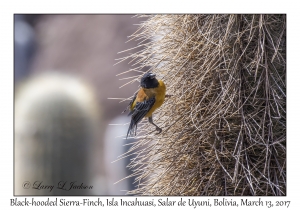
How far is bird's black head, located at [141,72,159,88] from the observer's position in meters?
1.56

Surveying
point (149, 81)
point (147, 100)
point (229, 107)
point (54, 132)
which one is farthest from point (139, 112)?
point (54, 132)

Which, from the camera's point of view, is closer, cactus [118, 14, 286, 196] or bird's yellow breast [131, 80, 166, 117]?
cactus [118, 14, 286, 196]

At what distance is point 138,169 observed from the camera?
1.63 metres

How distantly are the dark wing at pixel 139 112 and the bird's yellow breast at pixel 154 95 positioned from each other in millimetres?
16

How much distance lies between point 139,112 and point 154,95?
132 mm

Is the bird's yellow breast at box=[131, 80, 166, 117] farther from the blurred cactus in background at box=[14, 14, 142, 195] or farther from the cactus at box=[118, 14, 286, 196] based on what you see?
the blurred cactus in background at box=[14, 14, 142, 195]

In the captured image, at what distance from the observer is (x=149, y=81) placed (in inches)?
63.9

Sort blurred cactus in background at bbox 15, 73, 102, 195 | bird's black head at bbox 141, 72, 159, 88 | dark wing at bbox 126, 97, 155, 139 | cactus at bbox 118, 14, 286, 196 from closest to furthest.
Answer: cactus at bbox 118, 14, 286, 196
bird's black head at bbox 141, 72, 159, 88
dark wing at bbox 126, 97, 155, 139
blurred cactus in background at bbox 15, 73, 102, 195

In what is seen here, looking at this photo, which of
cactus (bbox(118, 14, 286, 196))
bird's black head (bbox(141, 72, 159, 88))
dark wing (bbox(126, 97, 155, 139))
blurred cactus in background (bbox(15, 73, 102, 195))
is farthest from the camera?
blurred cactus in background (bbox(15, 73, 102, 195))

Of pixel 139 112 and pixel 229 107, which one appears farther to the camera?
pixel 139 112

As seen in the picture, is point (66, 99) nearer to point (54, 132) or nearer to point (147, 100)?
point (54, 132)

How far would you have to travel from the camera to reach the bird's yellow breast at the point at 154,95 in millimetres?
1574

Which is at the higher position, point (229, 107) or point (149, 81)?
point (149, 81)

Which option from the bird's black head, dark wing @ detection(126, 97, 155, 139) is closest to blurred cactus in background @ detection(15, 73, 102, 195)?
dark wing @ detection(126, 97, 155, 139)
